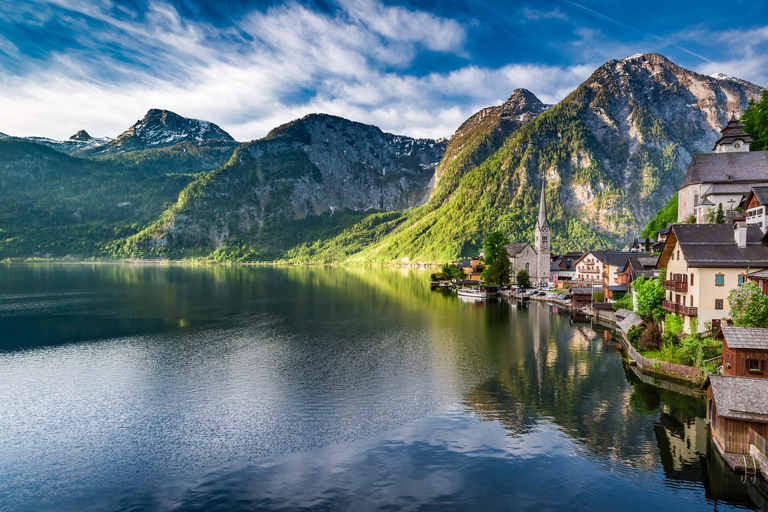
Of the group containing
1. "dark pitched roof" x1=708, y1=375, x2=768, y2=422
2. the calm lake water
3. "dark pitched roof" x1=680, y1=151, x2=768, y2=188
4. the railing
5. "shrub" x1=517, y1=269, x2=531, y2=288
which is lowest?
the calm lake water

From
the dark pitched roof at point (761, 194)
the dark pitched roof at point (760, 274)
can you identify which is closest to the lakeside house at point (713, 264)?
the dark pitched roof at point (760, 274)

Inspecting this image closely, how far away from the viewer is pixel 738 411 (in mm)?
26297

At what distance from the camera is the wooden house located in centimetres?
2602

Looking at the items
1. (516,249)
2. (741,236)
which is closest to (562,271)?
(516,249)

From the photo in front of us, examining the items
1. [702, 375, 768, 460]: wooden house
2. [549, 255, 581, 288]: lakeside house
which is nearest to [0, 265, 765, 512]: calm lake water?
[702, 375, 768, 460]: wooden house

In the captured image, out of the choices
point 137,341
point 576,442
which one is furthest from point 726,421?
point 137,341

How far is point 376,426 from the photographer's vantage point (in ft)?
113

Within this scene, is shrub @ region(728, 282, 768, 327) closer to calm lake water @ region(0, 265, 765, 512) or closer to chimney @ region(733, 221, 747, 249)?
chimney @ region(733, 221, 747, 249)

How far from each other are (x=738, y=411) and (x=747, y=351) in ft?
33.3

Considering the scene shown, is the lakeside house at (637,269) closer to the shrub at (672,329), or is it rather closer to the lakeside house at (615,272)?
the lakeside house at (615,272)

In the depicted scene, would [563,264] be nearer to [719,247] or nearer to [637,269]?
[637,269]

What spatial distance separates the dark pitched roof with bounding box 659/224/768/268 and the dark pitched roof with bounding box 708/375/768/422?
67.6 feet

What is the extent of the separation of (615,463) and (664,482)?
2.80 m

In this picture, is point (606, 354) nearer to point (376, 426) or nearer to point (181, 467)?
point (376, 426)
